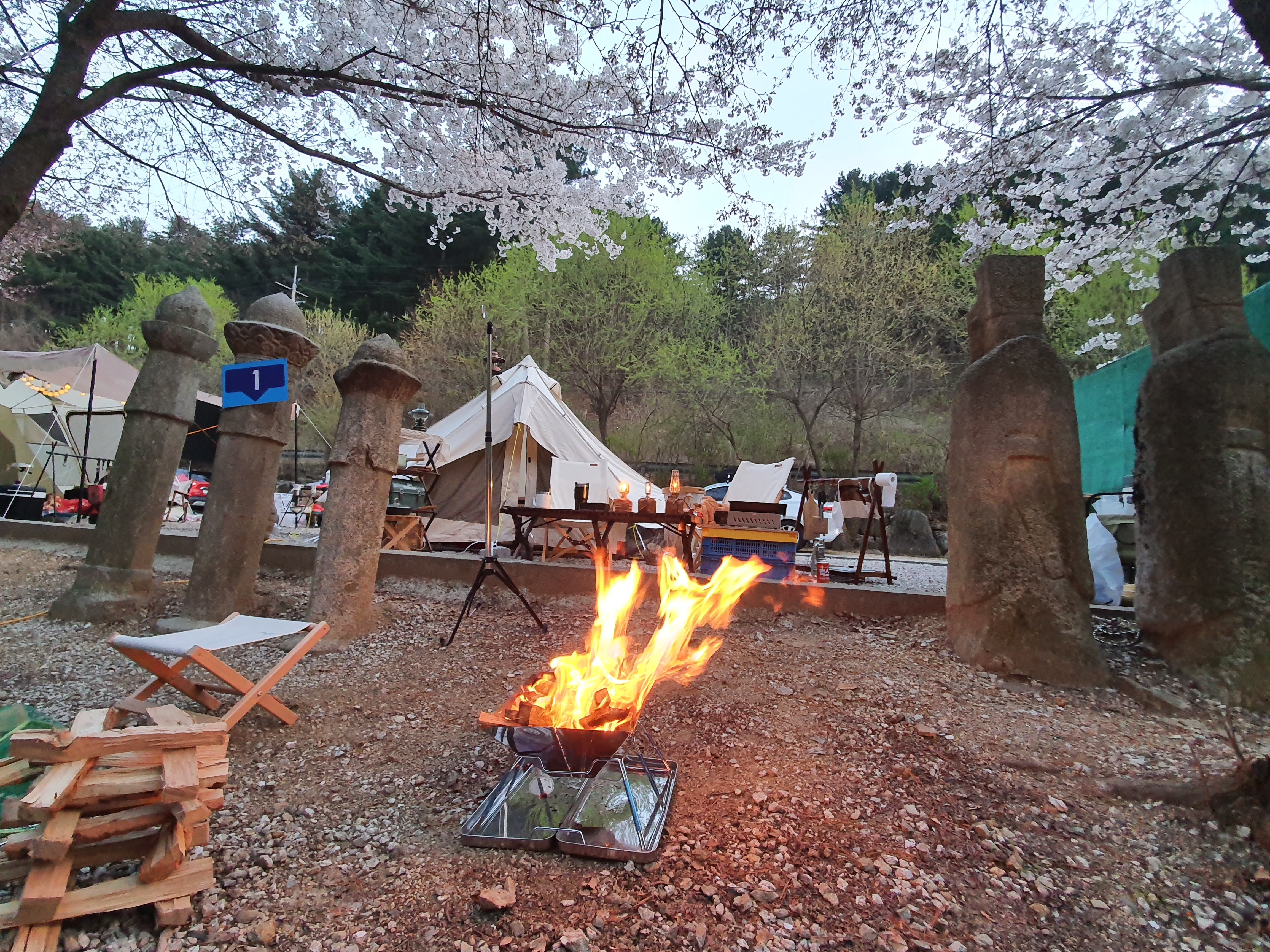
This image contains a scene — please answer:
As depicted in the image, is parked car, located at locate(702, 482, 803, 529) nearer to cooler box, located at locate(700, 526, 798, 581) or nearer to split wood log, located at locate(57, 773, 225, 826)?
cooler box, located at locate(700, 526, 798, 581)

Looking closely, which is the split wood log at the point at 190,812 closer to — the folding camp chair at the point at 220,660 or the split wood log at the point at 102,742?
the split wood log at the point at 102,742

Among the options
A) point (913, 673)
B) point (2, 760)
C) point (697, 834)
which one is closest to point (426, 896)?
point (697, 834)

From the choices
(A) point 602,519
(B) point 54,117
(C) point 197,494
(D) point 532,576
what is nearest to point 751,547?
(A) point 602,519

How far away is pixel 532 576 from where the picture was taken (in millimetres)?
5879

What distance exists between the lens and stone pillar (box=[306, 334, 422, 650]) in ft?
15.1

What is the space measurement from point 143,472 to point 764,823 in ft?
17.8

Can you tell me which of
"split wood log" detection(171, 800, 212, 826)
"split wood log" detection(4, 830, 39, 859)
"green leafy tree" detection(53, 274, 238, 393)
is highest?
"green leafy tree" detection(53, 274, 238, 393)

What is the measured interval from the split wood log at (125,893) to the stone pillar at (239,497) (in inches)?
129

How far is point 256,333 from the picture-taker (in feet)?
16.0

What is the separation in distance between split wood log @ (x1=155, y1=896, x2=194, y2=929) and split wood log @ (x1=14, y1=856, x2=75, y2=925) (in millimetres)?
233

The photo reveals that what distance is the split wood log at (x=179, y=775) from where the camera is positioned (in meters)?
1.85

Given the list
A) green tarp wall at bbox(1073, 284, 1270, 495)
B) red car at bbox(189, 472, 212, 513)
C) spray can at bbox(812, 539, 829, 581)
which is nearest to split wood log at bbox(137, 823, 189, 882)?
spray can at bbox(812, 539, 829, 581)

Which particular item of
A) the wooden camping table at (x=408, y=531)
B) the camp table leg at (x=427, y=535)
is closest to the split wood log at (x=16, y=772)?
the wooden camping table at (x=408, y=531)

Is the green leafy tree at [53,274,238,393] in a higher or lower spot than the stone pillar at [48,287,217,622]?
higher
